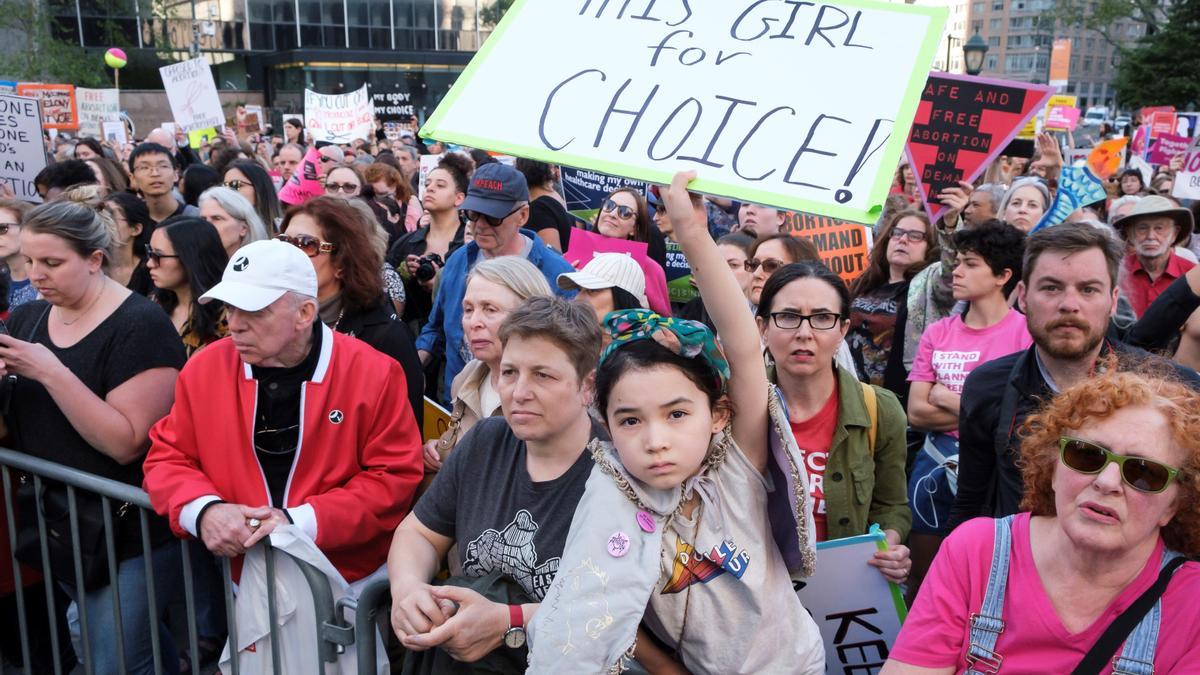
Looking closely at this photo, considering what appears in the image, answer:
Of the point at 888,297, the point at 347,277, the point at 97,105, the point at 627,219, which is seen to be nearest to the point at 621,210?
the point at 627,219

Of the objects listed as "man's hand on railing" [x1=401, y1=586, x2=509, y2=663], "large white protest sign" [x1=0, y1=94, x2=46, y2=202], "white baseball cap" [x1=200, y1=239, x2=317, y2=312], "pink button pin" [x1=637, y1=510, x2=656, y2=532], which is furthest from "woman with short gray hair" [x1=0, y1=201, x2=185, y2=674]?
"large white protest sign" [x1=0, y1=94, x2=46, y2=202]

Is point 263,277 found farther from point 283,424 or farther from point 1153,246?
point 1153,246

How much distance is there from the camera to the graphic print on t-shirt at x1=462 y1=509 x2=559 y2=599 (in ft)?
8.11

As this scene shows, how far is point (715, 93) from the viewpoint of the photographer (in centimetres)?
236

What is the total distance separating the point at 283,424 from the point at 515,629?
1.18 metres

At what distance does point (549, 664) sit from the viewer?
205 centimetres

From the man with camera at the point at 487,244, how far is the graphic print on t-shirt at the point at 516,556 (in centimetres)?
228

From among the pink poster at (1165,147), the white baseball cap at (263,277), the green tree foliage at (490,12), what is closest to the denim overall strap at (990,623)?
the white baseball cap at (263,277)

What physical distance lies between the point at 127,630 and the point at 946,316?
12.0ft

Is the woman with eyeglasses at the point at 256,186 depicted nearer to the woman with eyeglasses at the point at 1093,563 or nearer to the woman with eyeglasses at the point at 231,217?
the woman with eyeglasses at the point at 231,217

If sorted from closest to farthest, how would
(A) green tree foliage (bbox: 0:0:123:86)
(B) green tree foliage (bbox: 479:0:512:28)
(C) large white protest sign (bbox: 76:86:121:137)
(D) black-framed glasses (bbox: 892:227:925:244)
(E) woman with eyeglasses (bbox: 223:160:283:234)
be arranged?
(D) black-framed glasses (bbox: 892:227:925:244)
(E) woman with eyeglasses (bbox: 223:160:283:234)
(C) large white protest sign (bbox: 76:86:121:137)
(A) green tree foliage (bbox: 0:0:123:86)
(B) green tree foliage (bbox: 479:0:512:28)

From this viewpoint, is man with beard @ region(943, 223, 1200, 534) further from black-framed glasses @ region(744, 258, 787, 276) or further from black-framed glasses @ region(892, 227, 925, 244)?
black-framed glasses @ region(892, 227, 925, 244)

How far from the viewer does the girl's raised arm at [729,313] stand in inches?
85.7

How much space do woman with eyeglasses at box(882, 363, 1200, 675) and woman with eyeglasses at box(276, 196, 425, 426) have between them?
2.29 metres
